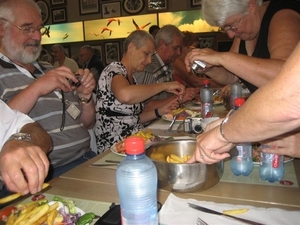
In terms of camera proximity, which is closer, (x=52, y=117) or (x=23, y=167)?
(x=23, y=167)

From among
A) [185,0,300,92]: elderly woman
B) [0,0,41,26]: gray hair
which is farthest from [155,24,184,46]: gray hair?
[0,0,41,26]: gray hair

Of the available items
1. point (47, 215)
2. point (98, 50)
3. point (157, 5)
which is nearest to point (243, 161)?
point (47, 215)

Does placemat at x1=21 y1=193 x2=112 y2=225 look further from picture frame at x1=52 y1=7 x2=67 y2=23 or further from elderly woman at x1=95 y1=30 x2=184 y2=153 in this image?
picture frame at x1=52 y1=7 x2=67 y2=23

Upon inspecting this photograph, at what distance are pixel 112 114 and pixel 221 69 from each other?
93 cm

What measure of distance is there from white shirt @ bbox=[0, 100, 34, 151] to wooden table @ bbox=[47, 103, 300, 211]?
0.91 ft

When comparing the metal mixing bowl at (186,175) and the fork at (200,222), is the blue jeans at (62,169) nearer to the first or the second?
the metal mixing bowl at (186,175)

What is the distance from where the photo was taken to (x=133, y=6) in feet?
19.2

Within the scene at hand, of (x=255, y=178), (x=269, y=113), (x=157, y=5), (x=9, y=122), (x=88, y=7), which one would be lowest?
(x=255, y=178)

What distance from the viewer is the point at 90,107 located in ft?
6.49

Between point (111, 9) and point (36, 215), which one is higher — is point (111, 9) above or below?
above

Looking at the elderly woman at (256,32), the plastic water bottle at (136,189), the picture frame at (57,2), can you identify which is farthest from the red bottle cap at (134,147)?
the picture frame at (57,2)

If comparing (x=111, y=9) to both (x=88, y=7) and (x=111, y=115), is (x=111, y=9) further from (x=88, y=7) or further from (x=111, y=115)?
(x=111, y=115)

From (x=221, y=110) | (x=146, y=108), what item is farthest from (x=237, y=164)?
(x=146, y=108)

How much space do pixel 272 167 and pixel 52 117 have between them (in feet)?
4.08
